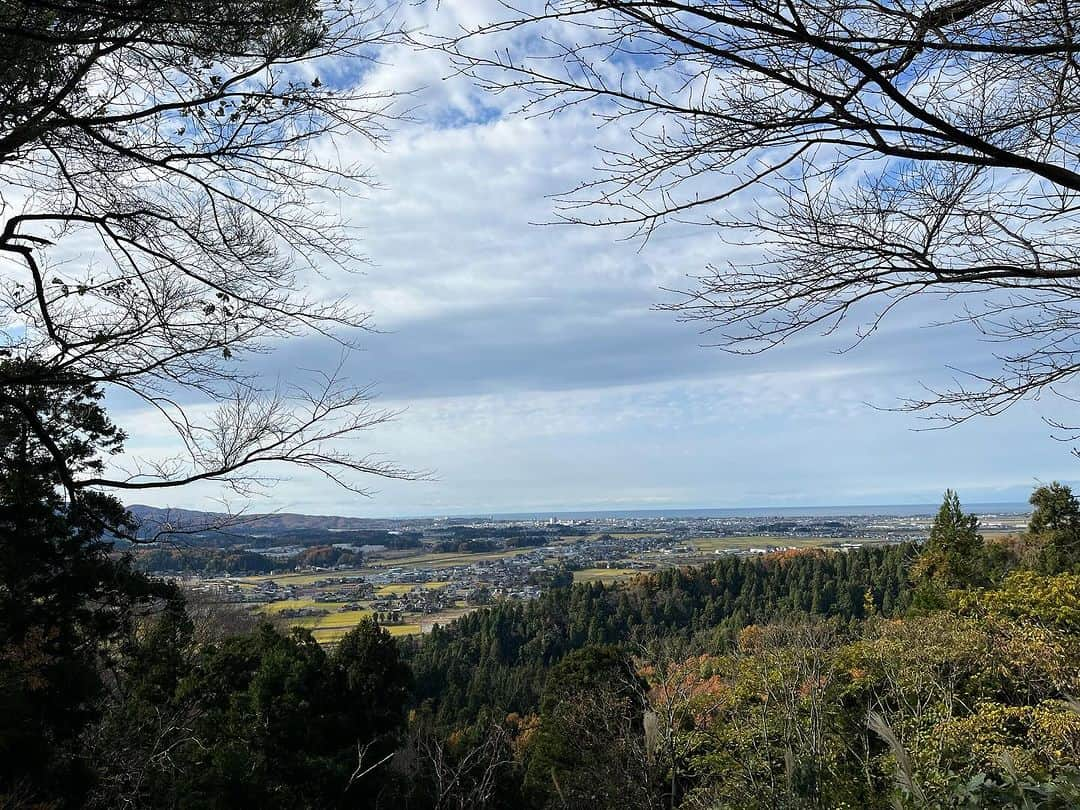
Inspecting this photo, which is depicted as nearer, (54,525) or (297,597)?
(54,525)

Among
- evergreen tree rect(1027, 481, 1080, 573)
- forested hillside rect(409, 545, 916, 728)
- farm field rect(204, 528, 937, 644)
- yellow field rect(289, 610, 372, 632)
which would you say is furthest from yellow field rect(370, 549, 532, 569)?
evergreen tree rect(1027, 481, 1080, 573)

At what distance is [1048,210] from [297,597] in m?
37.9

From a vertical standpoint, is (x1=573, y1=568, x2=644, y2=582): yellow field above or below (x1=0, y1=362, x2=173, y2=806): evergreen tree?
below

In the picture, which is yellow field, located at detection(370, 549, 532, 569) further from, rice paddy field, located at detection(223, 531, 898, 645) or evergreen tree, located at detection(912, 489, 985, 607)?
evergreen tree, located at detection(912, 489, 985, 607)

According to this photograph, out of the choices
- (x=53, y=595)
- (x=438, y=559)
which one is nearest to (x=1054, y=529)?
(x=53, y=595)

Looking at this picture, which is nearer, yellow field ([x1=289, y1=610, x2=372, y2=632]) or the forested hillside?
the forested hillside

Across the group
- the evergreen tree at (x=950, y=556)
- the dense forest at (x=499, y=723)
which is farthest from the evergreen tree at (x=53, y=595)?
the evergreen tree at (x=950, y=556)

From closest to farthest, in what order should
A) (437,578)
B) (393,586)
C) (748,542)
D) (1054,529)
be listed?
(1054,529), (393,586), (437,578), (748,542)

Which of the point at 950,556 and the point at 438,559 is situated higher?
the point at 950,556

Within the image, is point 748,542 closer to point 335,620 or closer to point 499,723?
point 335,620

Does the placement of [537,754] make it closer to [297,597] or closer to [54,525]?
[54,525]

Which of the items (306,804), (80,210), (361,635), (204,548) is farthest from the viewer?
(361,635)

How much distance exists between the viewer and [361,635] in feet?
45.9

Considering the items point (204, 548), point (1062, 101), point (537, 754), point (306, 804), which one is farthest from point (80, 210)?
point (537, 754)
